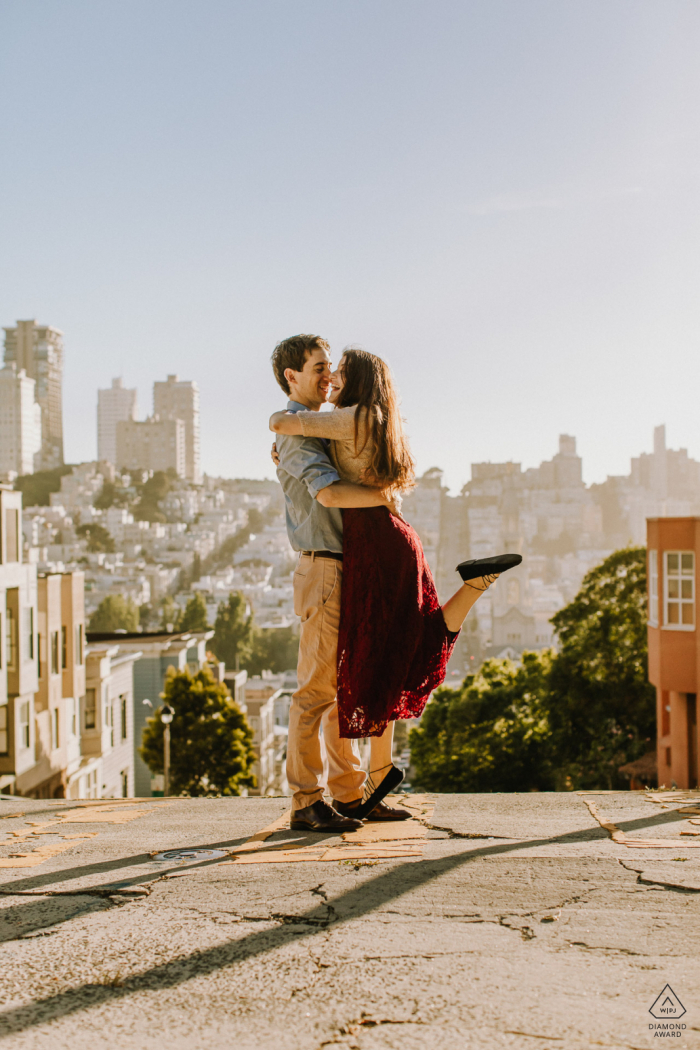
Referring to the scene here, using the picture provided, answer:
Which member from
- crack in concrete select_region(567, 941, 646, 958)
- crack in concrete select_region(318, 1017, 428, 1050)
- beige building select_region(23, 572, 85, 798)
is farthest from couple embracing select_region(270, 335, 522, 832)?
beige building select_region(23, 572, 85, 798)

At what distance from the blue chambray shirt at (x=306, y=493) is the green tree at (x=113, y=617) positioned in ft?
274

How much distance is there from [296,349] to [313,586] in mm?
909

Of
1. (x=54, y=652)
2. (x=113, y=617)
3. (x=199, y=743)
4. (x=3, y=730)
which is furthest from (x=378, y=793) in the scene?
(x=113, y=617)

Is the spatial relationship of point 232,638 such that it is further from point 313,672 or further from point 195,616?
point 313,672

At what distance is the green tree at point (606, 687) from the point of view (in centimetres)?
2089

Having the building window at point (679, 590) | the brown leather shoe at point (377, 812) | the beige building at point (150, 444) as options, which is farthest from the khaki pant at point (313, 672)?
the beige building at point (150, 444)

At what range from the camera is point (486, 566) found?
10.9 feet

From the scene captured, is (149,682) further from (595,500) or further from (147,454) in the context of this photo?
(147,454)

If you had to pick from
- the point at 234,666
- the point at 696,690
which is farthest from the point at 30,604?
the point at 234,666

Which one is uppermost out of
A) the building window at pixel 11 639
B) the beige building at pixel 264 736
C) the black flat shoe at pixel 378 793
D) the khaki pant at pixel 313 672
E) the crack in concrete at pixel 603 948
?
the khaki pant at pixel 313 672

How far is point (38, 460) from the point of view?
17488 centimetres

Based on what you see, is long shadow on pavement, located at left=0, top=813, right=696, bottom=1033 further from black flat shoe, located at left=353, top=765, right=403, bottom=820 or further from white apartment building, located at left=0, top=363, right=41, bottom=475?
white apartment building, located at left=0, top=363, right=41, bottom=475

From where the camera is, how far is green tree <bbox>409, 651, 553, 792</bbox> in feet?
79.4

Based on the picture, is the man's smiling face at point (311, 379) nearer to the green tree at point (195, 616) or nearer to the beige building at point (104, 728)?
the beige building at point (104, 728)
